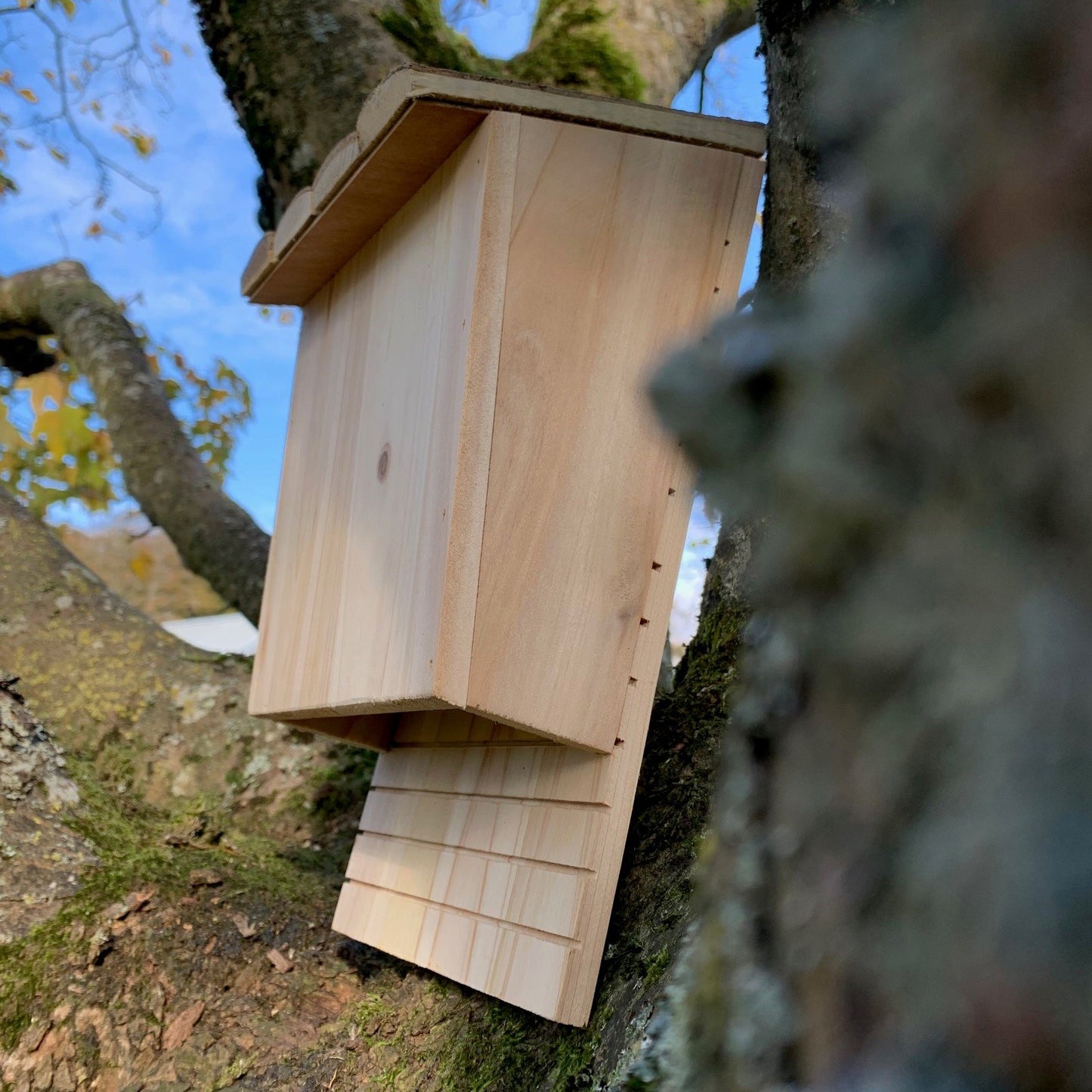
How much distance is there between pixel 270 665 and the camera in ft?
6.81

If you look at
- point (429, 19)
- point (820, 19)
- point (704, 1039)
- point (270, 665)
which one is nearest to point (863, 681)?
point (704, 1039)

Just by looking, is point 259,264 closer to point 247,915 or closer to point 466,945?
point 247,915

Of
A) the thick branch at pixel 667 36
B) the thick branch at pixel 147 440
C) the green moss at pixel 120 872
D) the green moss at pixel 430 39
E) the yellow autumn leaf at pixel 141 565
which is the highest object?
the thick branch at pixel 667 36

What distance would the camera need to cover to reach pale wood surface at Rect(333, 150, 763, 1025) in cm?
151

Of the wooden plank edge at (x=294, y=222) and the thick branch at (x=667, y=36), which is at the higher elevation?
the thick branch at (x=667, y=36)

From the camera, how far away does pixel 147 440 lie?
3547 millimetres

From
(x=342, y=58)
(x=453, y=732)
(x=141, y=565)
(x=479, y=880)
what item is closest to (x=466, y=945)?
(x=479, y=880)

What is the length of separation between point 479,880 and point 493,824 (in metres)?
0.09

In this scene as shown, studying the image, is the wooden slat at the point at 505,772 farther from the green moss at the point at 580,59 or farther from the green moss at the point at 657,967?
the green moss at the point at 580,59

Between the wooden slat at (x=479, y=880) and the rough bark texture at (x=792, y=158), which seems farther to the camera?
the rough bark texture at (x=792, y=158)

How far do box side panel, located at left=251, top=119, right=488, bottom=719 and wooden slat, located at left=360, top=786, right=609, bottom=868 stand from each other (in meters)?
0.25

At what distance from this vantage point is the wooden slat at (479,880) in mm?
1522

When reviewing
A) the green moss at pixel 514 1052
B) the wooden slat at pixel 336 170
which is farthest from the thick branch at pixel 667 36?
the green moss at pixel 514 1052

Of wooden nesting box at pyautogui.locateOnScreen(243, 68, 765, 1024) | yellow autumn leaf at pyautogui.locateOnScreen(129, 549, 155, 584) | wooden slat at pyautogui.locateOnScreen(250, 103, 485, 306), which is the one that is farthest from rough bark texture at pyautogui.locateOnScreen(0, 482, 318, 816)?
yellow autumn leaf at pyautogui.locateOnScreen(129, 549, 155, 584)
